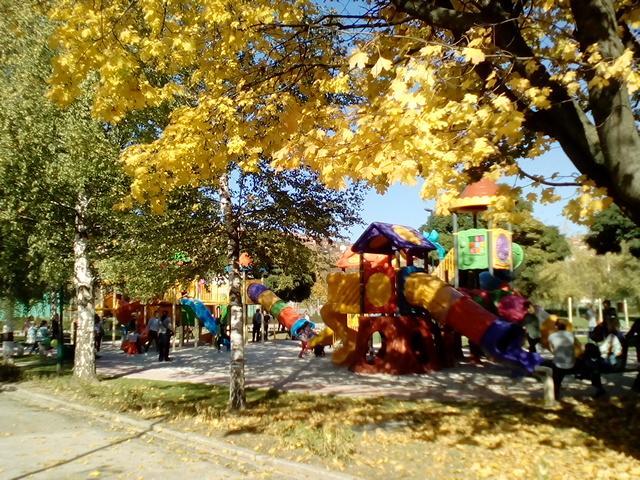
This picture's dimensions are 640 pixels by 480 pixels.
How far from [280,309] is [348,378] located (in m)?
8.91

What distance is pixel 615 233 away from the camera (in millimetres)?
34438

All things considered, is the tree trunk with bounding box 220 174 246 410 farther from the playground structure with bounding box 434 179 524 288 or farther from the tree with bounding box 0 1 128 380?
the playground structure with bounding box 434 179 524 288

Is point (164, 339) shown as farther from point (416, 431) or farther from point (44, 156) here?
point (416, 431)

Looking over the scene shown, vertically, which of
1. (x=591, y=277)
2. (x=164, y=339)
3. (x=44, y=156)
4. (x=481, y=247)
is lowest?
(x=164, y=339)

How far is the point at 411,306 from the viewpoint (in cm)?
1605

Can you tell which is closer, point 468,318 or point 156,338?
point 468,318

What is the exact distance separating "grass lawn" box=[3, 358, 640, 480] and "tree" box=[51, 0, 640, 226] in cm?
310

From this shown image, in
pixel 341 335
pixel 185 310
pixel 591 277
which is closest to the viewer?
pixel 341 335

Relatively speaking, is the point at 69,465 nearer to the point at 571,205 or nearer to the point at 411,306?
the point at 571,205

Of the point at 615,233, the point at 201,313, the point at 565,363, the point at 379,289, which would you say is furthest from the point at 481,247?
the point at 615,233

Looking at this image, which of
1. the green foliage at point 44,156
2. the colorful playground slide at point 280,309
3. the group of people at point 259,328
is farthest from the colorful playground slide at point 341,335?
the group of people at point 259,328

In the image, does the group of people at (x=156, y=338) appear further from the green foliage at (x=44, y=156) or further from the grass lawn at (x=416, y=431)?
the grass lawn at (x=416, y=431)

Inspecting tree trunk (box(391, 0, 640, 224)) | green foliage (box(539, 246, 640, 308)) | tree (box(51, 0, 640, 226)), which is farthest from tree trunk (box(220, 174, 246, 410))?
green foliage (box(539, 246, 640, 308))

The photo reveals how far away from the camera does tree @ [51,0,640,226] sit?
4953 millimetres
